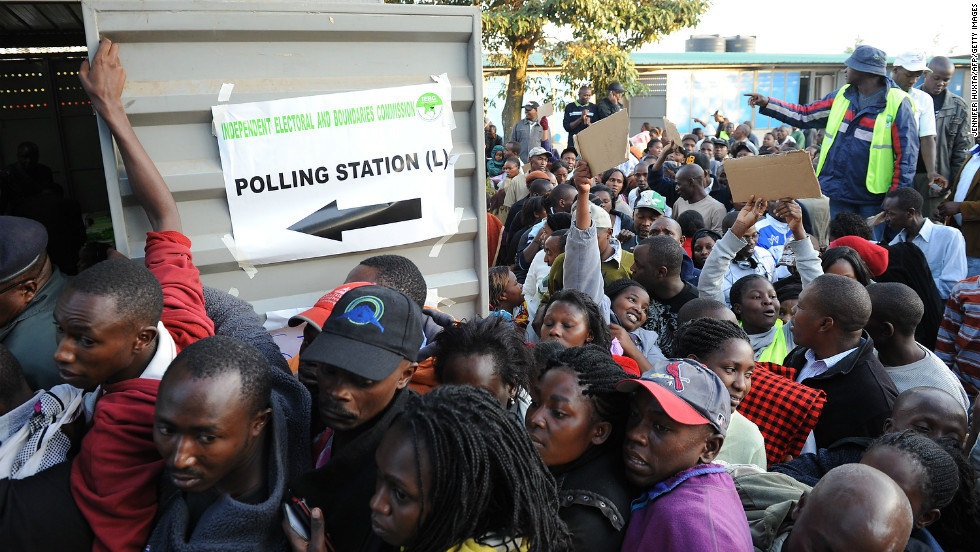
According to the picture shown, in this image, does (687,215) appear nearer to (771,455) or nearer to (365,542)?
(771,455)

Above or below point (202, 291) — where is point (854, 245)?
below

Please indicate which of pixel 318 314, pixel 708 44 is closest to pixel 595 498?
pixel 318 314

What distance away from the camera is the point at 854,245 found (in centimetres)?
502

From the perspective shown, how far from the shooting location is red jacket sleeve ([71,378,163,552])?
1.80m

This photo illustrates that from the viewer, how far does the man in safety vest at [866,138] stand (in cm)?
616

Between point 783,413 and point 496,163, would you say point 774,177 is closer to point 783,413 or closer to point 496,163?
point 783,413

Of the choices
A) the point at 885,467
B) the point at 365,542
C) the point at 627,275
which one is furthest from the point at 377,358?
the point at 627,275

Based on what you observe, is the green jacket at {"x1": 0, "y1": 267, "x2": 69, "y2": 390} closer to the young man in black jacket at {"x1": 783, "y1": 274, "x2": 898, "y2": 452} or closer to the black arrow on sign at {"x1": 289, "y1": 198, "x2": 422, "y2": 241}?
the black arrow on sign at {"x1": 289, "y1": 198, "x2": 422, "y2": 241}

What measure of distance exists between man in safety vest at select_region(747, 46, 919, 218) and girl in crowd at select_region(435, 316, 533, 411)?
16.3ft

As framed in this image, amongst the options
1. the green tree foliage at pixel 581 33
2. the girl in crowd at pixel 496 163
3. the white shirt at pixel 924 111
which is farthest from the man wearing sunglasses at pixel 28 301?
the green tree foliage at pixel 581 33

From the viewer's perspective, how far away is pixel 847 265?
4336 mm

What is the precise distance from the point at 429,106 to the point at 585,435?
1.75 m

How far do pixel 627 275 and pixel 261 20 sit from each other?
278cm

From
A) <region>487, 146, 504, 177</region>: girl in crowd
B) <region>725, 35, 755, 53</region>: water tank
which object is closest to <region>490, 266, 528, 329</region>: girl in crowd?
<region>487, 146, 504, 177</region>: girl in crowd
